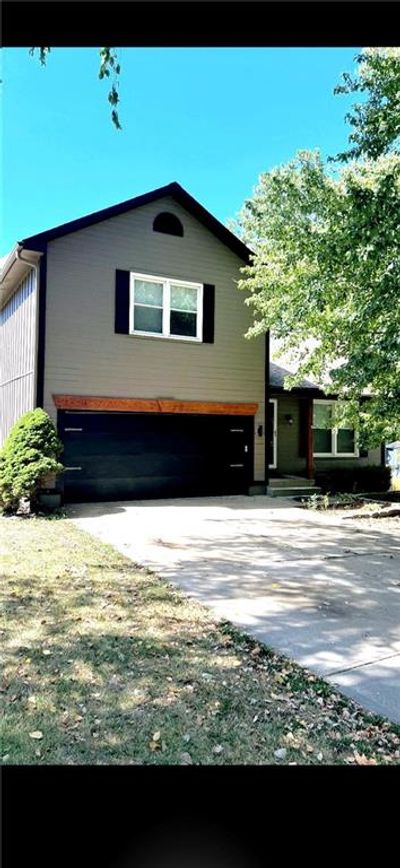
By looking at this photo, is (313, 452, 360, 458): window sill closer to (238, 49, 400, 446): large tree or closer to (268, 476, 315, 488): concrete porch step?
(268, 476, 315, 488): concrete porch step

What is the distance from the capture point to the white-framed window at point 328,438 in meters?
14.9

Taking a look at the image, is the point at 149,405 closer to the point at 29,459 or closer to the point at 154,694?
the point at 29,459

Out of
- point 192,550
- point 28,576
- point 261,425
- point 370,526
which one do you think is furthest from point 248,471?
point 28,576

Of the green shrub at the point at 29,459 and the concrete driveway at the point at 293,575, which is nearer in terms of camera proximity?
the concrete driveway at the point at 293,575

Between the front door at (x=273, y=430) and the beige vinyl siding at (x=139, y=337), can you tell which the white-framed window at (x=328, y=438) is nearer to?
the front door at (x=273, y=430)

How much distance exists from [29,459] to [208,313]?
17.2 feet

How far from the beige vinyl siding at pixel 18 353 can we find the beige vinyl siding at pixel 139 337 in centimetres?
55

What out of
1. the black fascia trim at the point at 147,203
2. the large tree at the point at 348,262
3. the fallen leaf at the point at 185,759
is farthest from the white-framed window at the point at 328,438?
the fallen leaf at the point at 185,759

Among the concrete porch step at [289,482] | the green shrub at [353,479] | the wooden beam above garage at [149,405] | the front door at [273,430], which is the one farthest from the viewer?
the green shrub at [353,479]

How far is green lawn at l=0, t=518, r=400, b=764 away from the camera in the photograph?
2.28 meters

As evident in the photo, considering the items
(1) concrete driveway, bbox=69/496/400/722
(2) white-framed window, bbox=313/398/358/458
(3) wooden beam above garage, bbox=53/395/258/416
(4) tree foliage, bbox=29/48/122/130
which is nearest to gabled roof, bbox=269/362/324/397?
(2) white-framed window, bbox=313/398/358/458

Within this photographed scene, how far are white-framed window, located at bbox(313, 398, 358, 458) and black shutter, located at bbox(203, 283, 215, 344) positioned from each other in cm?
437

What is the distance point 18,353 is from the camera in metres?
11.7

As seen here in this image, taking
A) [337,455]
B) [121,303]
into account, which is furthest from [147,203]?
[337,455]
